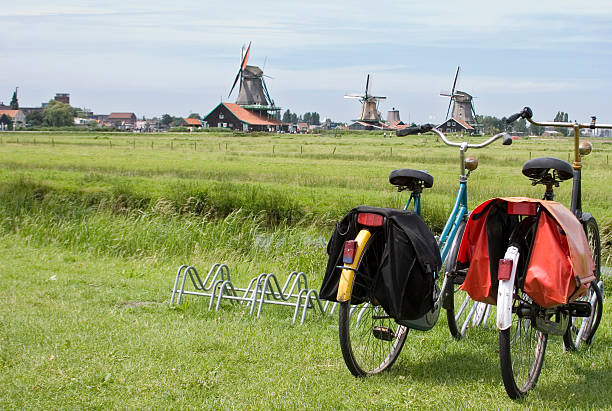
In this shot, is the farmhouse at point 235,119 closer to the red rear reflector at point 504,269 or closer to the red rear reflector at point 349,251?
the red rear reflector at point 349,251

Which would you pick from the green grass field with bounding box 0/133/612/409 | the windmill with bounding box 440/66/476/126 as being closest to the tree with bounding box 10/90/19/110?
the windmill with bounding box 440/66/476/126

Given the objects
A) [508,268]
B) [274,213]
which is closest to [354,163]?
[274,213]

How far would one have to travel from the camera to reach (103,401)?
439 cm

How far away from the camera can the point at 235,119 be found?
105500mm

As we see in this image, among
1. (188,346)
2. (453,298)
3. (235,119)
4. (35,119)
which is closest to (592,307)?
(453,298)

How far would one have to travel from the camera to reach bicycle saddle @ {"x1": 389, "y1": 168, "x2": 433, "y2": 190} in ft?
17.8

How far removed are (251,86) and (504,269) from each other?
115672mm

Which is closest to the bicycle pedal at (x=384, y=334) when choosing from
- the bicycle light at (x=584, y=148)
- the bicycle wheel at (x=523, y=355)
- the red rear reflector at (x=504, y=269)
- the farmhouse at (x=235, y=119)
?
the bicycle wheel at (x=523, y=355)

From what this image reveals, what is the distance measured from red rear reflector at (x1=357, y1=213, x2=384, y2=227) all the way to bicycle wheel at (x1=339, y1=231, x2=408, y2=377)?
121 mm

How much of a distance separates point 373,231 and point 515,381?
1325 millimetres

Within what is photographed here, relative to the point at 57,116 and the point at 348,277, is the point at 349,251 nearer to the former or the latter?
the point at 348,277

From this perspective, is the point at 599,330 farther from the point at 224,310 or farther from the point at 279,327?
the point at 224,310

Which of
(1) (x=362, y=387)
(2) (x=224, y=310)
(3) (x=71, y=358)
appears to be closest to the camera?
(1) (x=362, y=387)

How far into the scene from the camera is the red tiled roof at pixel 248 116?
106 m
